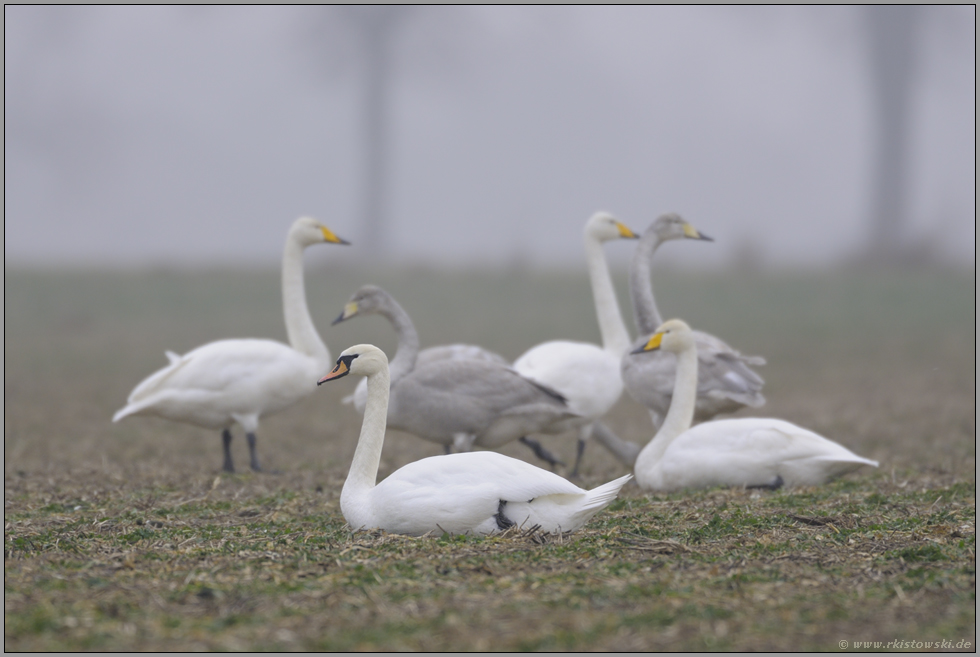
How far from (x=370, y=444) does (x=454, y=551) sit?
101 cm

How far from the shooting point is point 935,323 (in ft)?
62.1

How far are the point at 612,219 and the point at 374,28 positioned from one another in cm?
3212

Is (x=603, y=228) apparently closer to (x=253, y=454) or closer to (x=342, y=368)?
(x=253, y=454)

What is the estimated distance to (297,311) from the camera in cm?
896

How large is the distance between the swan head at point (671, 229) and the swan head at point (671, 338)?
7.21 ft

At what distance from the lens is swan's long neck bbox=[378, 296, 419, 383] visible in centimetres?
729

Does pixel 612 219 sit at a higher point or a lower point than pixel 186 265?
higher

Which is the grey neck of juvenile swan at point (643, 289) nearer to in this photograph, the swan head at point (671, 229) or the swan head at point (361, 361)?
the swan head at point (671, 229)

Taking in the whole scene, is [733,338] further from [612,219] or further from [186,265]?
[186,265]

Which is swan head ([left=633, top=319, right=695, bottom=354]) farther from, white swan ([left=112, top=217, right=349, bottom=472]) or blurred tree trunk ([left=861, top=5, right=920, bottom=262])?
blurred tree trunk ([left=861, top=5, right=920, bottom=262])

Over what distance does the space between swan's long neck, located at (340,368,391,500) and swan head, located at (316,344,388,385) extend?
6 centimetres

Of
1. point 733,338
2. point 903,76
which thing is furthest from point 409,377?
point 903,76

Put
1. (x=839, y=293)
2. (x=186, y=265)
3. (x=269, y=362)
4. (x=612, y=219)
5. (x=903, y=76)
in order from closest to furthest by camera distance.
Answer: (x=269, y=362) → (x=612, y=219) → (x=839, y=293) → (x=186, y=265) → (x=903, y=76)

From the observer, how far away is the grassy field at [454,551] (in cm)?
339
